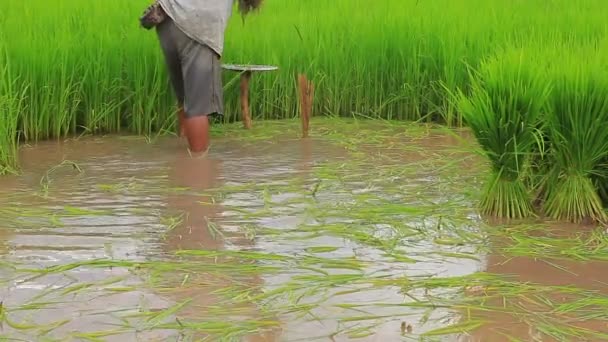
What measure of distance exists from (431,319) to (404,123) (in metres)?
3.30

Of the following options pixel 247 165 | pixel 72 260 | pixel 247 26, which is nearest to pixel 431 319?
pixel 72 260

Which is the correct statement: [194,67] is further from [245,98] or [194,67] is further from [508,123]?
[508,123]

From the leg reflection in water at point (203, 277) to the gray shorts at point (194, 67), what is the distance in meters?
0.84

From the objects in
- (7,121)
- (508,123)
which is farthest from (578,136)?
(7,121)

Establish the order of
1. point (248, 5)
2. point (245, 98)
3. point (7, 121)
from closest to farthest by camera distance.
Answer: point (7, 121), point (248, 5), point (245, 98)

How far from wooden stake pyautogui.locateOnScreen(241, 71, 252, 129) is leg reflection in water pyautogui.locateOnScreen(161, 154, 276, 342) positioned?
1.34 metres

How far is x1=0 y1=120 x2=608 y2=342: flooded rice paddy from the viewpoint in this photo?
103 inches

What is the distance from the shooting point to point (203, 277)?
2971 millimetres

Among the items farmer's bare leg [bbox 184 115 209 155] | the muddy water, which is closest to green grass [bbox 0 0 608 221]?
farmer's bare leg [bbox 184 115 209 155]

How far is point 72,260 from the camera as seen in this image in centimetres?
312

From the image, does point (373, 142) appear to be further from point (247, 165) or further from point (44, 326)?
point (44, 326)

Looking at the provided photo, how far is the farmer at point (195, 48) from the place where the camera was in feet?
A: 15.8

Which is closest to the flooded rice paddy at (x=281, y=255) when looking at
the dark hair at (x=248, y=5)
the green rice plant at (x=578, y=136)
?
the green rice plant at (x=578, y=136)

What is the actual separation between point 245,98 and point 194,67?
26.0 inches
